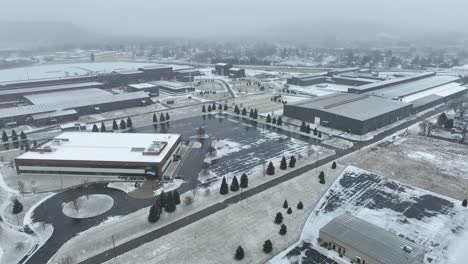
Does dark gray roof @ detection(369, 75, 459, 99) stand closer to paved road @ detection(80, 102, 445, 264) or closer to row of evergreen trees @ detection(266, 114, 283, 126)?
row of evergreen trees @ detection(266, 114, 283, 126)

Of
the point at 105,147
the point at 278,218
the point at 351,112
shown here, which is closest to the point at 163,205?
the point at 278,218

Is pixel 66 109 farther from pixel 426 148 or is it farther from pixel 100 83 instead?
pixel 426 148

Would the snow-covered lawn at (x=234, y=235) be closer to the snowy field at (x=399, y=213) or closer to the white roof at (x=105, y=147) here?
the snowy field at (x=399, y=213)

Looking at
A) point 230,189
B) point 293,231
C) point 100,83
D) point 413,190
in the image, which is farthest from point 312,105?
point 100,83

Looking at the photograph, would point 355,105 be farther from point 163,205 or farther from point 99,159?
point 99,159

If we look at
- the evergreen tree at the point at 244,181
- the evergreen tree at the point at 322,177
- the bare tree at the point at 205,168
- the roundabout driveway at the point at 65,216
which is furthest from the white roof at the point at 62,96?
the evergreen tree at the point at 322,177

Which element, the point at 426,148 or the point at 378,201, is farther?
the point at 426,148

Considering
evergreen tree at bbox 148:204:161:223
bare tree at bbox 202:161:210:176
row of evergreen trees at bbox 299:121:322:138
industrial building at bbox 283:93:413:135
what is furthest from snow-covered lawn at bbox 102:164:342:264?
industrial building at bbox 283:93:413:135
